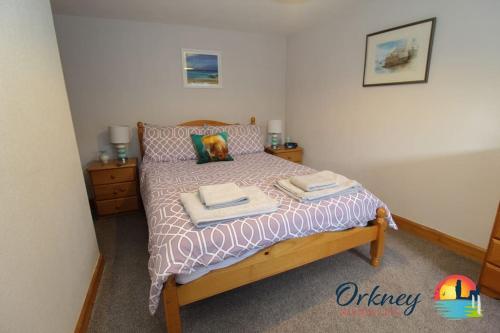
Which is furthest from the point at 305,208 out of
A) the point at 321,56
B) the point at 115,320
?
the point at 321,56

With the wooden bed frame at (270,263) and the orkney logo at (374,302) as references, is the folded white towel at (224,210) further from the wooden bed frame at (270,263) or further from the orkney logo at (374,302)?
the orkney logo at (374,302)

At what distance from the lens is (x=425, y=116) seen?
6.91 ft

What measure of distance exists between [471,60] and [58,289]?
295 cm

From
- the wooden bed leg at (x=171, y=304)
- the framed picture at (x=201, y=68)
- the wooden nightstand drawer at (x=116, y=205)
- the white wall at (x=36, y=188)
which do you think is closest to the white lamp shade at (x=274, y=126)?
the framed picture at (x=201, y=68)

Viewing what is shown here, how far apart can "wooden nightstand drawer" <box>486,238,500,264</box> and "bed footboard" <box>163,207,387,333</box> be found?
22.3 inches

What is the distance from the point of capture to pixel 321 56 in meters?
3.10

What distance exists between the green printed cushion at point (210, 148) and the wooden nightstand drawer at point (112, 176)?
2.55ft

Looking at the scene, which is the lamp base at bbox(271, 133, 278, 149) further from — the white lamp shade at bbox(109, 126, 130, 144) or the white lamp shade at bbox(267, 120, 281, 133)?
the white lamp shade at bbox(109, 126, 130, 144)

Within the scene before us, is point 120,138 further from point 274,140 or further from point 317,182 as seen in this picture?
point 317,182

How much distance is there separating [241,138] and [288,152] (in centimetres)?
81

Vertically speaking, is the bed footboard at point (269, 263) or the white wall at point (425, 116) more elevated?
the white wall at point (425, 116)

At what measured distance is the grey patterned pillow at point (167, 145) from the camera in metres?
2.71

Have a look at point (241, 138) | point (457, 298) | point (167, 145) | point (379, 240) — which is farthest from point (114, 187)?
point (457, 298)

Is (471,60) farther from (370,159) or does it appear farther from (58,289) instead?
(58,289)
